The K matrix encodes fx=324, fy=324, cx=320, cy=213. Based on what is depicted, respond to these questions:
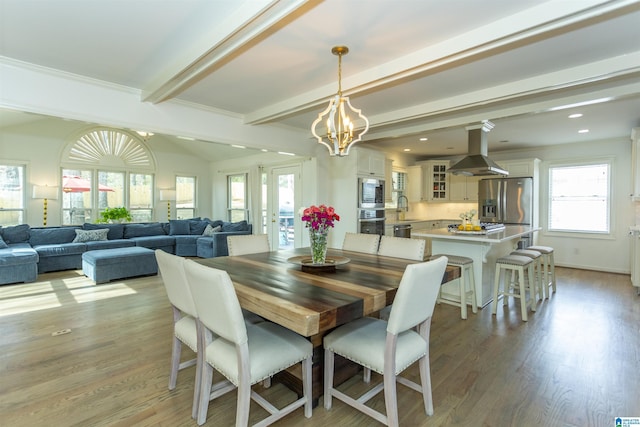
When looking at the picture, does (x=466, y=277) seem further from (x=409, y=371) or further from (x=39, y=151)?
(x=39, y=151)

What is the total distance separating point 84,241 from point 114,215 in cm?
100

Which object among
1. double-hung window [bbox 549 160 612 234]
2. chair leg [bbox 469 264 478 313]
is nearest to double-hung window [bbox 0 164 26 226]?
chair leg [bbox 469 264 478 313]

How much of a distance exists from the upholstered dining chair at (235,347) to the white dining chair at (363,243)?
4.76 feet

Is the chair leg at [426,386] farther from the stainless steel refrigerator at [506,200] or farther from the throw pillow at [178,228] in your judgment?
the throw pillow at [178,228]

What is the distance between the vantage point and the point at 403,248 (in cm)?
291

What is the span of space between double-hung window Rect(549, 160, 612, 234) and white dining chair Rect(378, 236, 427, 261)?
512 cm

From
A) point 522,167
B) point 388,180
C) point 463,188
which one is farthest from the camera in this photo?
point 463,188

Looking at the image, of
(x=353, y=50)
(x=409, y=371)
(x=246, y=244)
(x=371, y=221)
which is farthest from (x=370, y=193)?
(x=409, y=371)

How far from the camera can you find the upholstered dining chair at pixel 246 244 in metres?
3.17

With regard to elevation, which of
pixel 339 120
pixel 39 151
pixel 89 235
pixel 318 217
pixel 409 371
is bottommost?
pixel 409 371

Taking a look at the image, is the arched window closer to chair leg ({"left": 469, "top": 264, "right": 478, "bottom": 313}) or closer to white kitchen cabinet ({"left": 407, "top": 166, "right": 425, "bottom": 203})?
white kitchen cabinet ({"left": 407, "top": 166, "right": 425, "bottom": 203})

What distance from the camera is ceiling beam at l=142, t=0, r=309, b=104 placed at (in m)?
1.91

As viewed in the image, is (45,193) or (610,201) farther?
(45,193)

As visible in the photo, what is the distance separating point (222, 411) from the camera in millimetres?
1941
